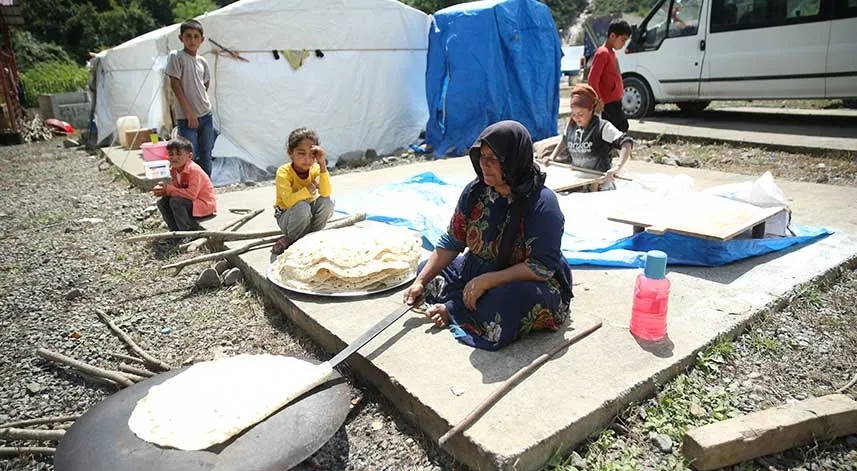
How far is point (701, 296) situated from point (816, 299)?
64 centimetres

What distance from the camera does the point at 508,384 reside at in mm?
1999

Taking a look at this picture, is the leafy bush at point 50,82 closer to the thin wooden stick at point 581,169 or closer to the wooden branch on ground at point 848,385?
the thin wooden stick at point 581,169

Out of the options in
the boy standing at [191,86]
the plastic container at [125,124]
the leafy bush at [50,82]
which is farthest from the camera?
the leafy bush at [50,82]

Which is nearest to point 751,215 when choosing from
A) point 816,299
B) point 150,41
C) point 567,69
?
point 816,299

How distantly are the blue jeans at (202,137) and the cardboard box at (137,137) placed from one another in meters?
4.39

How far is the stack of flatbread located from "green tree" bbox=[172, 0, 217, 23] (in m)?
36.1

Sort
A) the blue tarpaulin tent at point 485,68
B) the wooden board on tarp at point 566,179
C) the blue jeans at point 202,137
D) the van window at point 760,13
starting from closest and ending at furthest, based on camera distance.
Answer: the wooden board on tarp at point 566,179 < the blue jeans at point 202,137 < the van window at point 760,13 < the blue tarpaulin tent at point 485,68

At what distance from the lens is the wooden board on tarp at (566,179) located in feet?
14.5

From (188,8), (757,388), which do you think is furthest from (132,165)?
(188,8)

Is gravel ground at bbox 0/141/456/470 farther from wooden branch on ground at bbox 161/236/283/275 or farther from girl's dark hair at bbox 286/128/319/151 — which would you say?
Result: girl's dark hair at bbox 286/128/319/151

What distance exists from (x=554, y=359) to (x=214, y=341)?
6.10ft

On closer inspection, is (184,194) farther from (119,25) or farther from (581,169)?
(119,25)

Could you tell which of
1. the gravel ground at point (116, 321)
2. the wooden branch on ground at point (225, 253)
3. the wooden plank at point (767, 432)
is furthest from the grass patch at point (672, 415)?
the wooden branch on ground at point (225, 253)

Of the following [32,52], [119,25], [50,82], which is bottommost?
[50,82]
